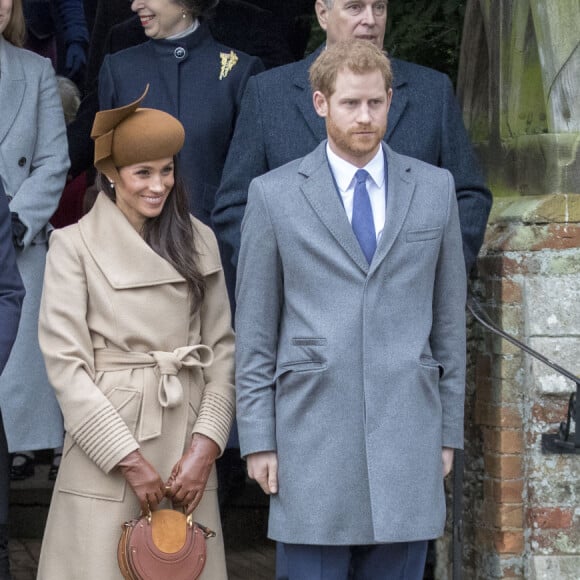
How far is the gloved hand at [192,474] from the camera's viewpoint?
4465 mm

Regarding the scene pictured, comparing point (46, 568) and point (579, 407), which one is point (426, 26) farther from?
point (46, 568)

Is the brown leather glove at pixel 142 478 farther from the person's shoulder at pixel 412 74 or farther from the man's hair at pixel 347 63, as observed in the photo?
the person's shoulder at pixel 412 74

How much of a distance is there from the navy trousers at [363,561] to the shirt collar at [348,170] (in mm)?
1004

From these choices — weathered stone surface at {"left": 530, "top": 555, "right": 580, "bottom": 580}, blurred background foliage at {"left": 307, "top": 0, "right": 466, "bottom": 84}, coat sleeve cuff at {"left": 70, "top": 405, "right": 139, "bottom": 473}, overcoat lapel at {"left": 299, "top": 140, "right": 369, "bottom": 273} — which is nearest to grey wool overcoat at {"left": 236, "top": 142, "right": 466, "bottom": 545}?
overcoat lapel at {"left": 299, "top": 140, "right": 369, "bottom": 273}

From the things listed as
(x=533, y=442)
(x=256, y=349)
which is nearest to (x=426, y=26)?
(x=533, y=442)

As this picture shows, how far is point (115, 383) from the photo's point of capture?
4.51 metres

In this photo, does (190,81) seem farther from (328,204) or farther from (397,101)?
(328,204)

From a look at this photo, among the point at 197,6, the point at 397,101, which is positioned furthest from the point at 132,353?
the point at 197,6

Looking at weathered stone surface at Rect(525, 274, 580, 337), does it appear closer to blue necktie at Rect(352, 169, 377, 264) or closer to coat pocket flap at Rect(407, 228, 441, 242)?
coat pocket flap at Rect(407, 228, 441, 242)

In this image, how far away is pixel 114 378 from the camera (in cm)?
452

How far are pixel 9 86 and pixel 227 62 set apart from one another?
80 centimetres

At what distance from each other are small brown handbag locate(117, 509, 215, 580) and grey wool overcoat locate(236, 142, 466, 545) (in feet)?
0.94

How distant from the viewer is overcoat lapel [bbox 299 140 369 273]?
4.24 m

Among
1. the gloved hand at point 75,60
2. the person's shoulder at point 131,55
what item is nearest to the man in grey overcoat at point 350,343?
the person's shoulder at point 131,55
